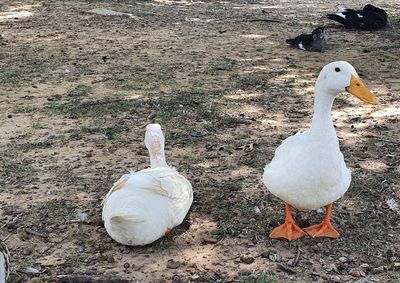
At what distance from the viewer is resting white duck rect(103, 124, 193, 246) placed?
3635mm

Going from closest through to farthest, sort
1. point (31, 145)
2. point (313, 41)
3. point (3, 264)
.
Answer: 1. point (3, 264)
2. point (31, 145)
3. point (313, 41)

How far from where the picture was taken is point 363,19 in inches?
425

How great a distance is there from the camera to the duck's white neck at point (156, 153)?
182 inches

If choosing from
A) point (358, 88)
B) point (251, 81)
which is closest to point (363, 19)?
point (251, 81)

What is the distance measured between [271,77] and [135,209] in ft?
15.1

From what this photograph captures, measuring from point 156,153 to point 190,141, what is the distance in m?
1.00

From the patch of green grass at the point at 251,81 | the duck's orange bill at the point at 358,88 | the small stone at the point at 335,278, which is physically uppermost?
the duck's orange bill at the point at 358,88

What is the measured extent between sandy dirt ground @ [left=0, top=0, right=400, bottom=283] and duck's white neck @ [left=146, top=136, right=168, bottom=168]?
0.35 metres

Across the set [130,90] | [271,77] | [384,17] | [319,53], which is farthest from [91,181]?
[384,17]

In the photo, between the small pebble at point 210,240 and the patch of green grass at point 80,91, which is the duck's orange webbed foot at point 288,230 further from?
the patch of green grass at point 80,91

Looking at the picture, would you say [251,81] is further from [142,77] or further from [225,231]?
[225,231]

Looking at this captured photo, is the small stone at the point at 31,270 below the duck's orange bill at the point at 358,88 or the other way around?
below

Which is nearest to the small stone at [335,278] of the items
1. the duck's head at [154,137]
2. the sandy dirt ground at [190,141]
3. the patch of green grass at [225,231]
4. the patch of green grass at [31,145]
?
the sandy dirt ground at [190,141]

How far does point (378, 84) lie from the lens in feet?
24.5
